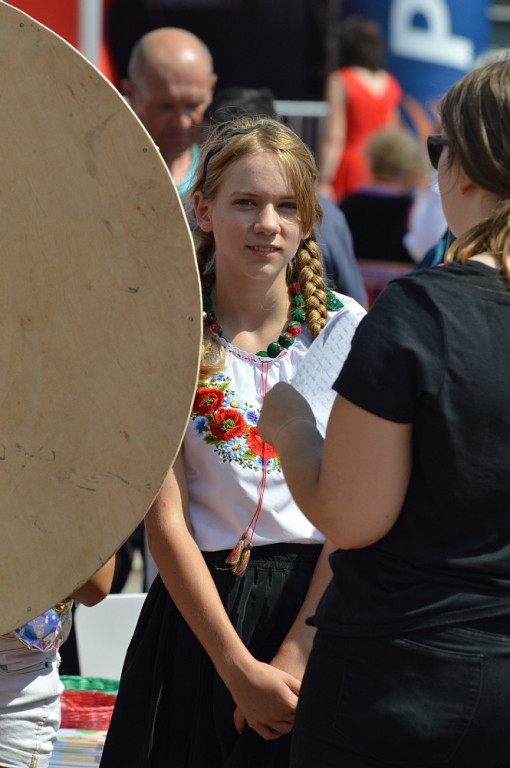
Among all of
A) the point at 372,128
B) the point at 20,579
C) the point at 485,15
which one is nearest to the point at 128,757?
the point at 20,579

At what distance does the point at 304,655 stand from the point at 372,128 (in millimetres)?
5699

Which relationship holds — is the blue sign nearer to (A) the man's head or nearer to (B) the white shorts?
(A) the man's head

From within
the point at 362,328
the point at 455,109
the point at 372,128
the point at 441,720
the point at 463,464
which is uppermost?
the point at 455,109

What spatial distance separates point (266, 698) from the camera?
1938mm

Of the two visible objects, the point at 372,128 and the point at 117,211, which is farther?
the point at 372,128

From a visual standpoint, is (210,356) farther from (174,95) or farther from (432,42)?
(432,42)

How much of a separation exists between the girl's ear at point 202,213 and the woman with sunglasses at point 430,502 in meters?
0.79

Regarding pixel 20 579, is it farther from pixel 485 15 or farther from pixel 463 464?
pixel 485 15

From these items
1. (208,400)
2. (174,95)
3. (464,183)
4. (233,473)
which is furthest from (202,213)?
(174,95)

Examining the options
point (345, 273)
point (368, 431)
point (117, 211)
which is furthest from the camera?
point (345, 273)

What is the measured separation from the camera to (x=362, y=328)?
149 cm

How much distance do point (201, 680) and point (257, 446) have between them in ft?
1.35

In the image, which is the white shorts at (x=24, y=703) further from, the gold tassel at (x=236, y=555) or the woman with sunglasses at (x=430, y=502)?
the woman with sunglasses at (x=430, y=502)

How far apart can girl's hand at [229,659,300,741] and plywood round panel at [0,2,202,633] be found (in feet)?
1.47
